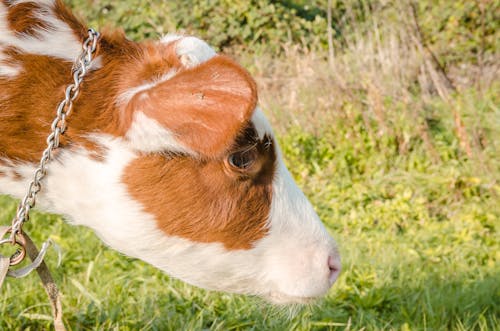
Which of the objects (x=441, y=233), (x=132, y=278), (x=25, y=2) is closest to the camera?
(x=25, y=2)

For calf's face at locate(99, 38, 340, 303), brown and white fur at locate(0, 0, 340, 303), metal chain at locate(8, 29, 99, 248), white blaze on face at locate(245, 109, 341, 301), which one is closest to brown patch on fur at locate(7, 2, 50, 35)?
brown and white fur at locate(0, 0, 340, 303)

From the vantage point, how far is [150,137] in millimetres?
1777

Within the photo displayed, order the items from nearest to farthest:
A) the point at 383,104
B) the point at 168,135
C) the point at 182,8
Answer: the point at 168,135, the point at 383,104, the point at 182,8

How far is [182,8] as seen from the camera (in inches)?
356

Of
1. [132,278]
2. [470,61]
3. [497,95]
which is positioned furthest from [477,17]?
[132,278]

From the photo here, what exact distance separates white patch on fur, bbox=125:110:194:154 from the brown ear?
0.14 feet

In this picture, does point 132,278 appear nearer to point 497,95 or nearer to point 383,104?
point 383,104

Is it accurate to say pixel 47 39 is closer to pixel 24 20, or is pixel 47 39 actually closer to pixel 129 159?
pixel 24 20

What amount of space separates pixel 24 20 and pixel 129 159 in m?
0.54

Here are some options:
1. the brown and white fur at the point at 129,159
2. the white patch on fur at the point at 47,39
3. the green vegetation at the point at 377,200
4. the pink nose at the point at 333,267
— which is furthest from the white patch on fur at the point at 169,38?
the green vegetation at the point at 377,200

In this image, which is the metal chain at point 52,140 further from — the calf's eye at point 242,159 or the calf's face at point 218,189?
the calf's eye at point 242,159

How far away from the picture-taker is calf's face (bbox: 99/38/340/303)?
5.24 ft

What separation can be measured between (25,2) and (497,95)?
197 inches

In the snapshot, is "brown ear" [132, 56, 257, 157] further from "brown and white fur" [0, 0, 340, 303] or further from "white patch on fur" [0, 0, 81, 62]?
"white patch on fur" [0, 0, 81, 62]
